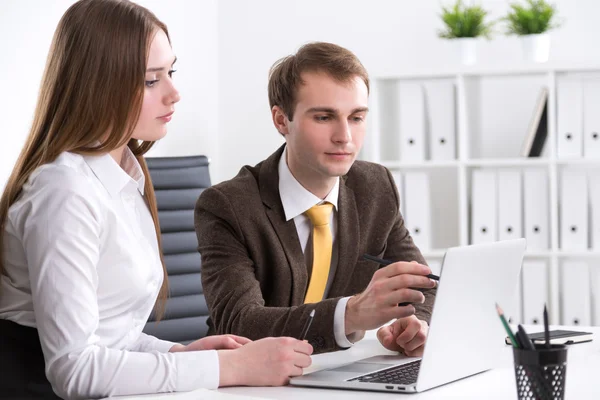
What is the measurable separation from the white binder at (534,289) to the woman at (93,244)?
7.20ft

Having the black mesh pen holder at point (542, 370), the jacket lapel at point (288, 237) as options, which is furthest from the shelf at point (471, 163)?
the black mesh pen holder at point (542, 370)

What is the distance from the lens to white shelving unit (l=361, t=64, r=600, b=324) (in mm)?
3393

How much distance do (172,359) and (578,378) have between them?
649 millimetres

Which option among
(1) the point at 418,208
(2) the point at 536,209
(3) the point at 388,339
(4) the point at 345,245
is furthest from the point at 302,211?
(2) the point at 536,209

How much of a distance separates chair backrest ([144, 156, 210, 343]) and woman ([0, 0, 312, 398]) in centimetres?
112

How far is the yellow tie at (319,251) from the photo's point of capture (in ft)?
6.21

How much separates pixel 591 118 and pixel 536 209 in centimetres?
42

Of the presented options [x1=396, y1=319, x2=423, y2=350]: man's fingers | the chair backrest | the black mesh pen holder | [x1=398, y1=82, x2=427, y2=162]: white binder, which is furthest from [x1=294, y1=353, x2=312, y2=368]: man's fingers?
[x1=398, y1=82, x2=427, y2=162]: white binder

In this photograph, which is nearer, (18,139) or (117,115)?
(117,115)

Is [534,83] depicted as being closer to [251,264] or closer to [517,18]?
[517,18]

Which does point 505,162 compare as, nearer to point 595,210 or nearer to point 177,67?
point 595,210

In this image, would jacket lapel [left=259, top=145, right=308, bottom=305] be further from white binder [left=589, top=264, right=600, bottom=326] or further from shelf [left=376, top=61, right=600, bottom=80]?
white binder [left=589, top=264, right=600, bottom=326]

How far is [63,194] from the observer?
1298mm

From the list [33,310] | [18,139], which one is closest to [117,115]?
[33,310]
